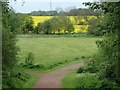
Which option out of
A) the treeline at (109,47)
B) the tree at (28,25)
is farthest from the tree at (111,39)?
the tree at (28,25)

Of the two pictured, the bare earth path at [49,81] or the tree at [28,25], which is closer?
the bare earth path at [49,81]

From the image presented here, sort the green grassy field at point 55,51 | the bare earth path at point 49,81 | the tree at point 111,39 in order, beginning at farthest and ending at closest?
the green grassy field at point 55,51, the bare earth path at point 49,81, the tree at point 111,39

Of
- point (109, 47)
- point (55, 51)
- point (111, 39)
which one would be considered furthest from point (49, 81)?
point (55, 51)

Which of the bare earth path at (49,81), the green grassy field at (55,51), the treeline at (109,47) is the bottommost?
the green grassy field at (55,51)

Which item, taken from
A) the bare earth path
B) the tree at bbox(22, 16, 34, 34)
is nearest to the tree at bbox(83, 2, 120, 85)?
the bare earth path

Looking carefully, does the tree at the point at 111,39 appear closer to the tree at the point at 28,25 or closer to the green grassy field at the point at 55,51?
the green grassy field at the point at 55,51

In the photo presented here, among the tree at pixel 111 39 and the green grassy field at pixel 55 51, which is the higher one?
the tree at pixel 111 39

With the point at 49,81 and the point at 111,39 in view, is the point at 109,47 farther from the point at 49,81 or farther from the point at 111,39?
the point at 49,81

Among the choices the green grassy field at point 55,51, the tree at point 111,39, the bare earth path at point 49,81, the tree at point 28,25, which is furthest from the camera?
the tree at point 28,25

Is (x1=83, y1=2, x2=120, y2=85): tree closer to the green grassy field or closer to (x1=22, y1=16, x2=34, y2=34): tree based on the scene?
the green grassy field

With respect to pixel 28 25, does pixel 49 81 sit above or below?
below

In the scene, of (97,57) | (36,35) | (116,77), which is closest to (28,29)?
(36,35)

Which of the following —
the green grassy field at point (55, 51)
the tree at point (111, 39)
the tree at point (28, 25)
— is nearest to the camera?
the tree at point (111, 39)

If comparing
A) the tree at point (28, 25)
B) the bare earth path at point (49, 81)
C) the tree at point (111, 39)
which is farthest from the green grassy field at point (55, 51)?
the tree at point (111, 39)
